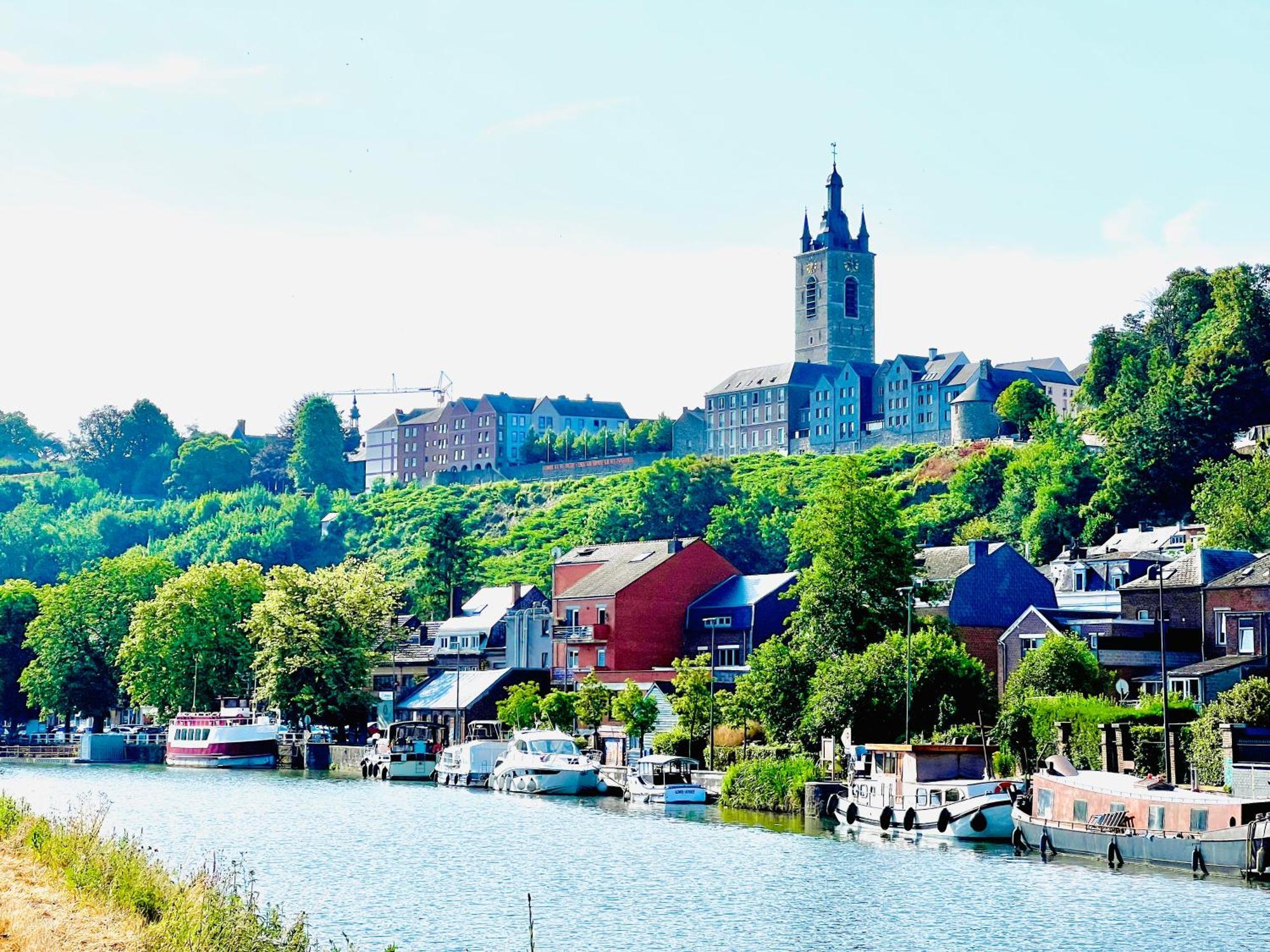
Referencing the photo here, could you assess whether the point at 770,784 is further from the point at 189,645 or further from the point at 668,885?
the point at 189,645

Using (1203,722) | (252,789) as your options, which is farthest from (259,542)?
(1203,722)

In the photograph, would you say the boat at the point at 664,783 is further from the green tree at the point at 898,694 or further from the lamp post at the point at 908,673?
the lamp post at the point at 908,673

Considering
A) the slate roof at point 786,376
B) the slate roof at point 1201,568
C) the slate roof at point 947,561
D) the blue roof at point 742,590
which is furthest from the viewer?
Result: the slate roof at point 786,376

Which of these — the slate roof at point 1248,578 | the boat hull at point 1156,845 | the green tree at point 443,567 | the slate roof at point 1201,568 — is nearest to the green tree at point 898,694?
the slate roof at point 1248,578

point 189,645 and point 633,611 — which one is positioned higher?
point 633,611

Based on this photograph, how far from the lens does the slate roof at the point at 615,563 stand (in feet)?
340

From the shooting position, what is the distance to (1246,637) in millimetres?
74750

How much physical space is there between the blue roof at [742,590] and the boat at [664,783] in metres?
21.8

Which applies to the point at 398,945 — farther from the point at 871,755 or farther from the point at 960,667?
the point at 960,667

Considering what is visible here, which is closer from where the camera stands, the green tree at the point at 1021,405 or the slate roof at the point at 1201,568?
the slate roof at the point at 1201,568

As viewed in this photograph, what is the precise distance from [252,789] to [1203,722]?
4319 cm

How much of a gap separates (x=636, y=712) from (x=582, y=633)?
16.5 metres

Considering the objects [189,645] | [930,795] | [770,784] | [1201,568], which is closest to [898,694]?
[770,784]

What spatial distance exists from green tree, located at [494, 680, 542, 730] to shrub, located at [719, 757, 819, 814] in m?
24.7
